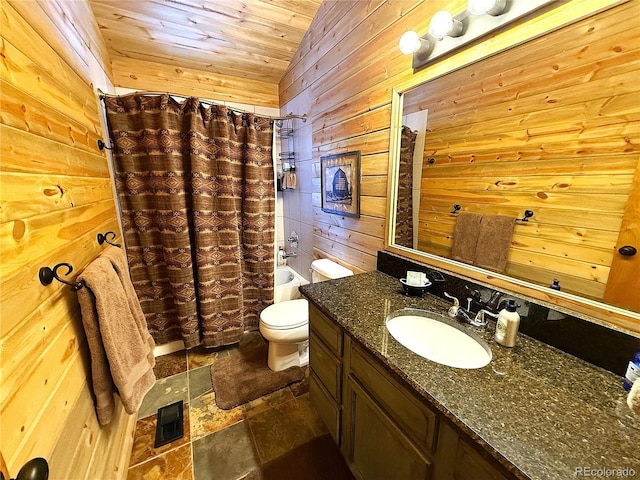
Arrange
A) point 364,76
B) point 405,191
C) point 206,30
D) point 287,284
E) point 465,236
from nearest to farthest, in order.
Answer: point 465,236 → point 405,191 → point 364,76 → point 206,30 → point 287,284

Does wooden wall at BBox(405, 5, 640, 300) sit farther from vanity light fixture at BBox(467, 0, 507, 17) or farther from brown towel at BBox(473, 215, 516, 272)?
vanity light fixture at BBox(467, 0, 507, 17)

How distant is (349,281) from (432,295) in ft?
1.44

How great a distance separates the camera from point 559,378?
2.47 feet

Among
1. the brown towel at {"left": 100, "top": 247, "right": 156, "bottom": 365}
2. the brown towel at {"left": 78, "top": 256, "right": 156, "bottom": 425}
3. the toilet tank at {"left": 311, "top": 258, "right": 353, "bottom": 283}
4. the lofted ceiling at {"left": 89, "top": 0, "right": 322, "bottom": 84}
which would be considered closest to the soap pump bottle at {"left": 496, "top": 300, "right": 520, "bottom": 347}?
the toilet tank at {"left": 311, "top": 258, "right": 353, "bottom": 283}

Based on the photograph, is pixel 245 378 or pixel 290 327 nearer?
pixel 290 327

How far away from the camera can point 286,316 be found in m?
1.84

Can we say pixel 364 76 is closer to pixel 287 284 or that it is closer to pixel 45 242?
pixel 45 242

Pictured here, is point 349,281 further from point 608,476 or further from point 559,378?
point 608,476

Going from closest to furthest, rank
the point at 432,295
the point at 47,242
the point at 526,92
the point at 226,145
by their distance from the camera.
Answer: the point at 47,242 < the point at 526,92 < the point at 432,295 < the point at 226,145

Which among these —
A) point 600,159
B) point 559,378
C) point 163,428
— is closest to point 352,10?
point 600,159

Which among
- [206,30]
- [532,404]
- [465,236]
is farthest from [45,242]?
[206,30]

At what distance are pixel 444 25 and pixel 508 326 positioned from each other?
120 centimetres

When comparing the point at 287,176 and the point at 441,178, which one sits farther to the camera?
the point at 287,176

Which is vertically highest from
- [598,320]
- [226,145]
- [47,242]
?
[226,145]
